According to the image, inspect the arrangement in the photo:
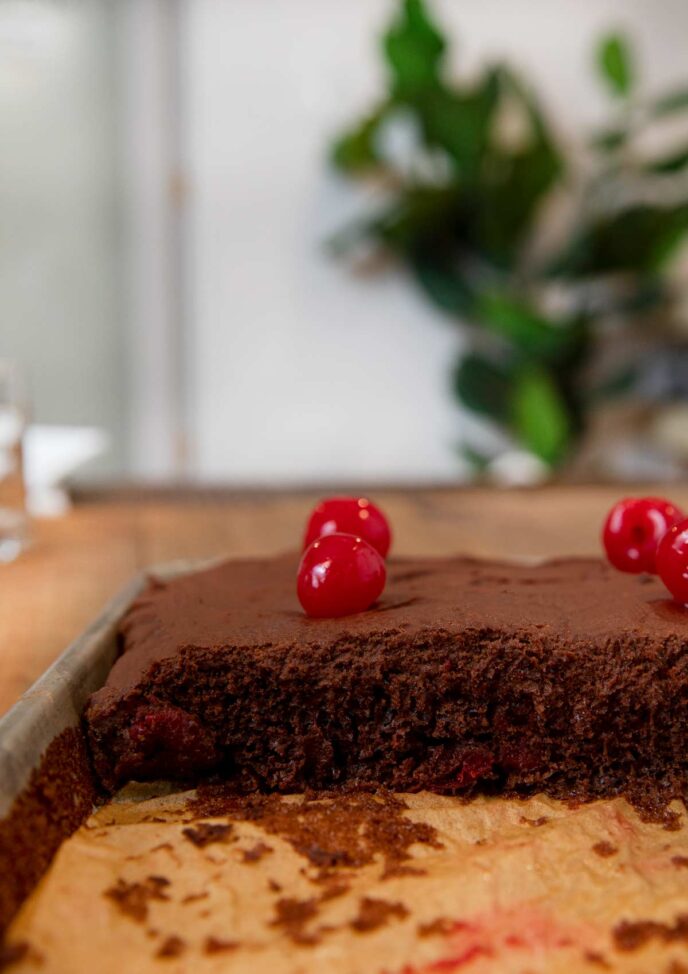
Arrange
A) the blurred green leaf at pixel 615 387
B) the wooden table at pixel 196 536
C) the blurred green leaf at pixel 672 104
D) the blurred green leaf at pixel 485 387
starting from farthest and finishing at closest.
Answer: the blurred green leaf at pixel 485 387, the blurred green leaf at pixel 615 387, the blurred green leaf at pixel 672 104, the wooden table at pixel 196 536

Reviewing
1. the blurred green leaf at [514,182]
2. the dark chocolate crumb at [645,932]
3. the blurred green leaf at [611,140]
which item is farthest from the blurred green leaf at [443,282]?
the dark chocolate crumb at [645,932]

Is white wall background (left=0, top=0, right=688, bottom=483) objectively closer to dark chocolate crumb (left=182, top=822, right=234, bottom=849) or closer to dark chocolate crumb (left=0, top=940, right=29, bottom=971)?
dark chocolate crumb (left=182, top=822, right=234, bottom=849)

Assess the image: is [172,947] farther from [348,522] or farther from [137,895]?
[348,522]

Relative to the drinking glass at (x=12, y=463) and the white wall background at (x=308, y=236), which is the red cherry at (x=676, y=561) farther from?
the white wall background at (x=308, y=236)

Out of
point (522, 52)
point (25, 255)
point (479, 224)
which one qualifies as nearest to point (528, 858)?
point (25, 255)

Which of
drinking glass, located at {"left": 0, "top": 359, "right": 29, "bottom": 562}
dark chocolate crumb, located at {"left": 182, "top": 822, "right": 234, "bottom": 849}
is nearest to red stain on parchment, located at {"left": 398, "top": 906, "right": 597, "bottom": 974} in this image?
dark chocolate crumb, located at {"left": 182, "top": 822, "right": 234, "bottom": 849}

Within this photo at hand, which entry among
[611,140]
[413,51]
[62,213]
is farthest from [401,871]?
[611,140]
